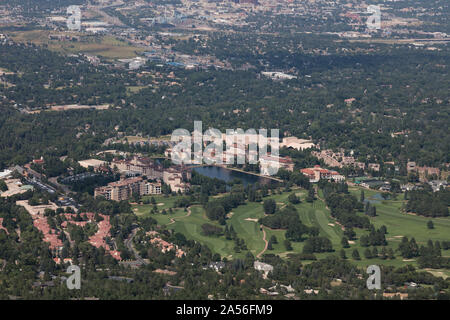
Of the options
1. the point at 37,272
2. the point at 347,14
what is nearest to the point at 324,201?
the point at 37,272

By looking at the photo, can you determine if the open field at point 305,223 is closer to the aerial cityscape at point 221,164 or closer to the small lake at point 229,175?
the aerial cityscape at point 221,164

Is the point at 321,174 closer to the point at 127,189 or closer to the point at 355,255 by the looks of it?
the point at 127,189

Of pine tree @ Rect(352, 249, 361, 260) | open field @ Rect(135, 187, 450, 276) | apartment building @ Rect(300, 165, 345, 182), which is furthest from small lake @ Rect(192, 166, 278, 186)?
pine tree @ Rect(352, 249, 361, 260)

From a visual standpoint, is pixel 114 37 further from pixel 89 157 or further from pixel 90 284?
pixel 90 284

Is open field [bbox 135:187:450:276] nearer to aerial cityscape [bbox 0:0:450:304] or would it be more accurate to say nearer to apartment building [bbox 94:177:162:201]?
aerial cityscape [bbox 0:0:450:304]

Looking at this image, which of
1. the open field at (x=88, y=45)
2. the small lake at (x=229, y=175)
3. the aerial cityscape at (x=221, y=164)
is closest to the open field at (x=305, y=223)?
the aerial cityscape at (x=221, y=164)

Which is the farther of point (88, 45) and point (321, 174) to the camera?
point (88, 45)

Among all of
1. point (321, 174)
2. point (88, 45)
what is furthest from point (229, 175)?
point (88, 45)
